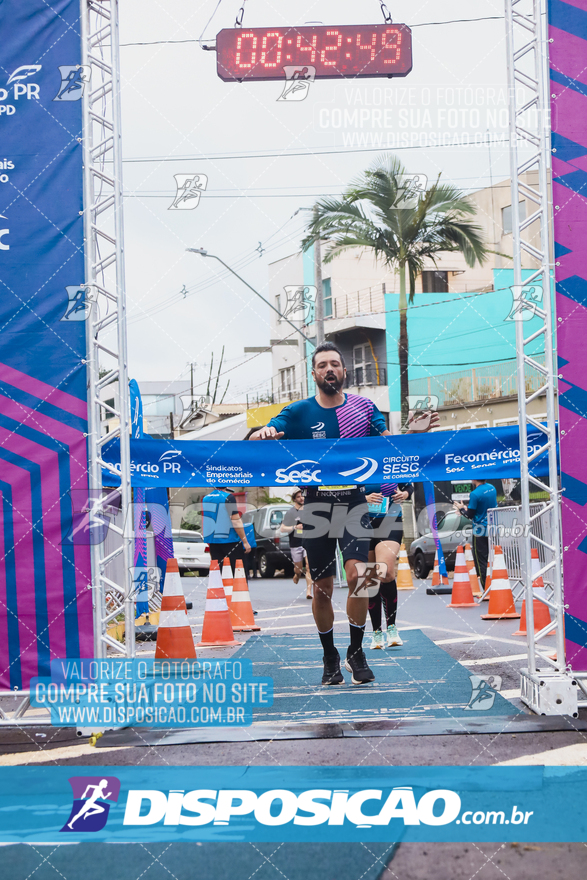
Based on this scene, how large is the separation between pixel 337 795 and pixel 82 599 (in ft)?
7.44

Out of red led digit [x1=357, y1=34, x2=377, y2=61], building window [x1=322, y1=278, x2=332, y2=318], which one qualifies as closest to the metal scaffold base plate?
red led digit [x1=357, y1=34, x2=377, y2=61]

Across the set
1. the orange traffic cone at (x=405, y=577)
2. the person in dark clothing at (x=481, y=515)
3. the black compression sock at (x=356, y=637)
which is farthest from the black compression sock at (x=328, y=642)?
the orange traffic cone at (x=405, y=577)

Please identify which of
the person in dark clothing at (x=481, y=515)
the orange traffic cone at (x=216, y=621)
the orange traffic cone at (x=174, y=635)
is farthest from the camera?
the person in dark clothing at (x=481, y=515)

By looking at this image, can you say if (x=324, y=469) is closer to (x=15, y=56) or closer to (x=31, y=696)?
(x=31, y=696)

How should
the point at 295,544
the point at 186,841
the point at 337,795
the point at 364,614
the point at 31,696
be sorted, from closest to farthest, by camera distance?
the point at 186,841
the point at 337,795
the point at 31,696
the point at 364,614
the point at 295,544

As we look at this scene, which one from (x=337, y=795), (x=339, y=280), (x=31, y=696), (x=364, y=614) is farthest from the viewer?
(x=339, y=280)

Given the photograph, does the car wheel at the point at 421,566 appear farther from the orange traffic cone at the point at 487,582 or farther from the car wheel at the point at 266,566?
the orange traffic cone at the point at 487,582

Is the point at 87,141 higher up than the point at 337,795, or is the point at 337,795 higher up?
the point at 87,141

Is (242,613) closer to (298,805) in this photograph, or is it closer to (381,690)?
(381,690)

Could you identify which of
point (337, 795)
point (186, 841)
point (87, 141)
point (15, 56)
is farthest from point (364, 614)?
point (15, 56)

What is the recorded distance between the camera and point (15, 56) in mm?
5547

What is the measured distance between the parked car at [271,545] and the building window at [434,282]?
651 inches

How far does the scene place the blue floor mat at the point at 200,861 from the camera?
3129 mm

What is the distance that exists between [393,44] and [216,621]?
540cm
